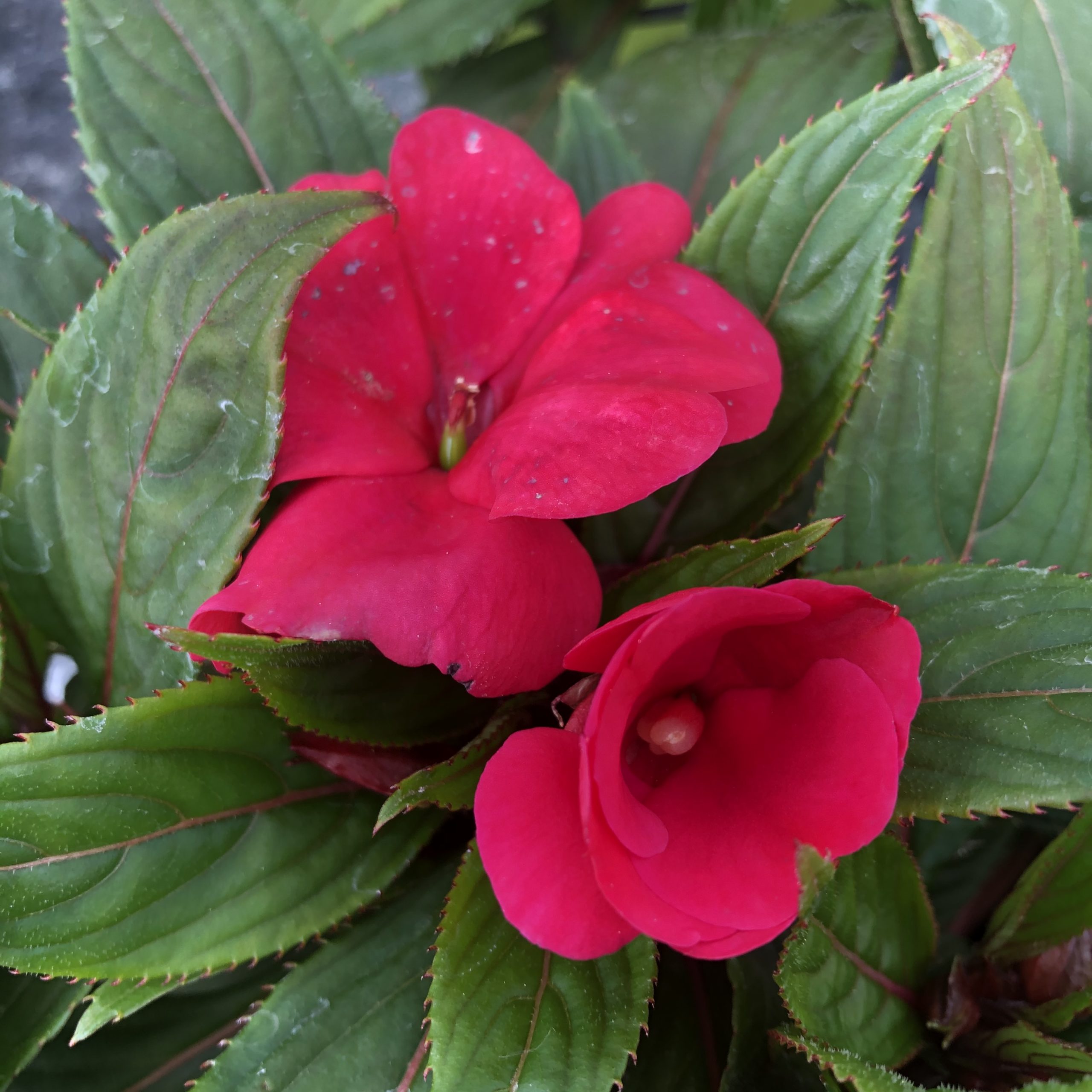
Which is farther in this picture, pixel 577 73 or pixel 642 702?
pixel 577 73

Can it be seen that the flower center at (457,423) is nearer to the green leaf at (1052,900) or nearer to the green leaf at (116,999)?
the green leaf at (116,999)

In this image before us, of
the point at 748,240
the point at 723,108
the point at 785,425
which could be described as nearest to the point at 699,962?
the point at 785,425

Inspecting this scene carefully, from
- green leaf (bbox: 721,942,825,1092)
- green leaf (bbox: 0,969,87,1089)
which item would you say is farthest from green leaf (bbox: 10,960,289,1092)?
green leaf (bbox: 721,942,825,1092)

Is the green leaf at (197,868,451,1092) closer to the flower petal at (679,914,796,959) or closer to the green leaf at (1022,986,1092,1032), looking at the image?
the flower petal at (679,914,796,959)

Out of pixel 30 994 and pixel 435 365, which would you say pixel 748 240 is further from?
pixel 30 994

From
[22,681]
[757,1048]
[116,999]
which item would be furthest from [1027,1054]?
[22,681]

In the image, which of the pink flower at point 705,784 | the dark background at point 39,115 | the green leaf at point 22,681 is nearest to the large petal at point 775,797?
the pink flower at point 705,784
